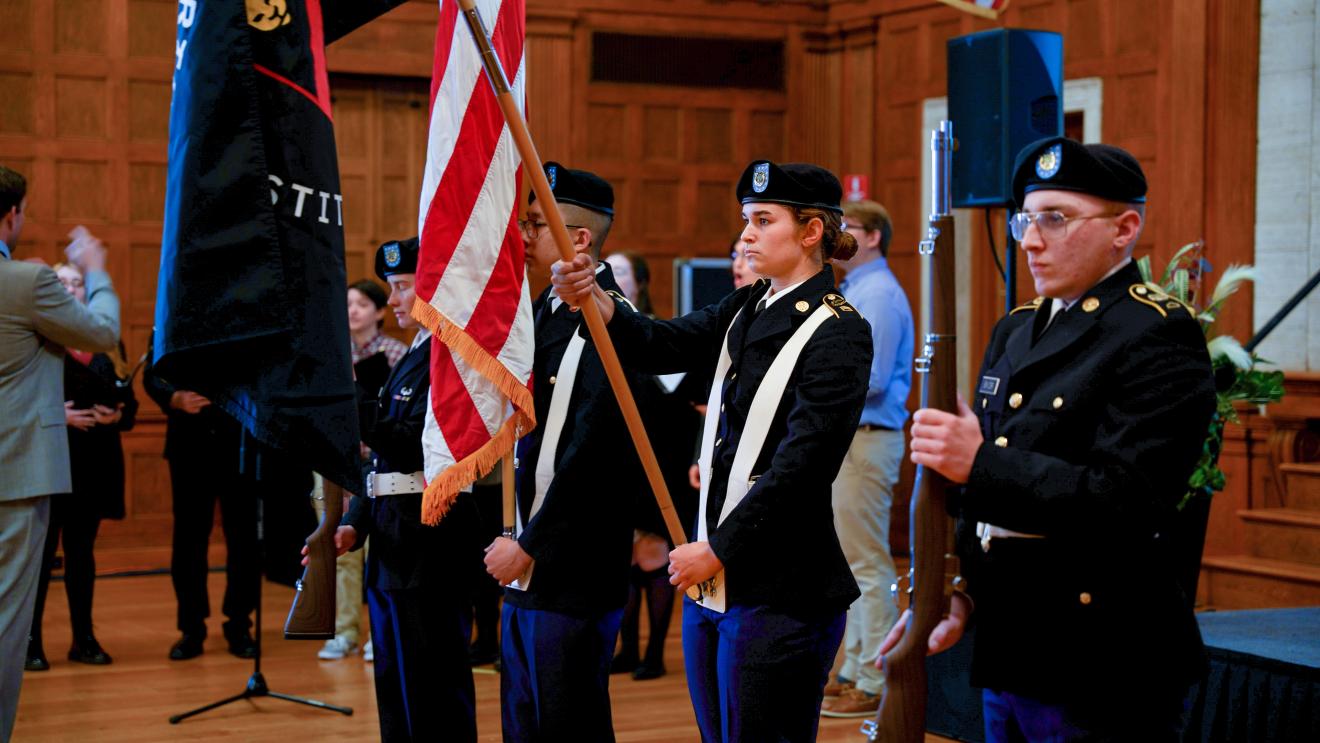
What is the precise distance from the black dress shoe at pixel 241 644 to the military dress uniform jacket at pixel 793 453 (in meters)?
3.65

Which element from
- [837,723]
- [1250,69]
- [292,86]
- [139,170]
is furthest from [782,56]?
[292,86]

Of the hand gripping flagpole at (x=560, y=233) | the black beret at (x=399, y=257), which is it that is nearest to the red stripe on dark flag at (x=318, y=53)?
the hand gripping flagpole at (x=560, y=233)

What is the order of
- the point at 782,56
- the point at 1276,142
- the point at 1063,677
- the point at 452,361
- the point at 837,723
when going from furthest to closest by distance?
the point at 782,56 < the point at 1276,142 < the point at 837,723 < the point at 452,361 < the point at 1063,677

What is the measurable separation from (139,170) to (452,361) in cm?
548

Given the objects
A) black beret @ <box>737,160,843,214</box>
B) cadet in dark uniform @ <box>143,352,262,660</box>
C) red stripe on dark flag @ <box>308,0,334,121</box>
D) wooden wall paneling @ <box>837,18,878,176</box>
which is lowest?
cadet in dark uniform @ <box>143,352,262,660</box>

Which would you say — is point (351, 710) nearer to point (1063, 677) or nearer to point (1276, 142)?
point (1063, 677)

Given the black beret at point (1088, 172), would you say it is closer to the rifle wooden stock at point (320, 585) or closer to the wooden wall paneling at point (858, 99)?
the rifle wooden stock at point (320, 585)

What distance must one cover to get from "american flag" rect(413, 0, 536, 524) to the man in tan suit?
4.27 feet

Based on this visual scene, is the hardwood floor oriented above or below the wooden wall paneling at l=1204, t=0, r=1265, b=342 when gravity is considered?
below

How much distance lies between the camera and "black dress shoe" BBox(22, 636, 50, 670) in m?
5.64

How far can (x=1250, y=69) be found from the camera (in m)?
7.04

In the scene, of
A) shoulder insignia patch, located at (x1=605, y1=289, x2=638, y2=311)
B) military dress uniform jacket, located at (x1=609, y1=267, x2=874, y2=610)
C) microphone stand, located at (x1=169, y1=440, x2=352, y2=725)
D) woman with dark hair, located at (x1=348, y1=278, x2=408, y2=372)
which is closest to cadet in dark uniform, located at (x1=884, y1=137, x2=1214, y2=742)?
military dress uniform jacket, located at (x1=609, y1=267, x2=874, y2=610)

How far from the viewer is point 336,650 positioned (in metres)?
5.96

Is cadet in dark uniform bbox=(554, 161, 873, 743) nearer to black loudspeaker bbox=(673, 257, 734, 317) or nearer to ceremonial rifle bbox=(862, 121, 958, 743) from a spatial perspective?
ceremonial rifle bbox=(862, 121, 958, 743)
